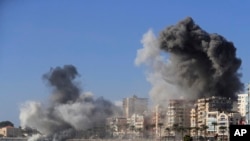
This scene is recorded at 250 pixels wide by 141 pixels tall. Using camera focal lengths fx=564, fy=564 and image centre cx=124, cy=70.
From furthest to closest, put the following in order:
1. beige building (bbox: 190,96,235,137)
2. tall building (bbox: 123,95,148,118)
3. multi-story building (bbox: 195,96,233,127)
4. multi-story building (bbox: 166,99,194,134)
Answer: tall building (bbox: 123,95,148,118), multi-story building (bbox: 166,99,194,134), multi-story building (bbox: 195,96,233,127), beige building (bbox: 190,96,235,137)

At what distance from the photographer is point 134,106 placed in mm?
108438

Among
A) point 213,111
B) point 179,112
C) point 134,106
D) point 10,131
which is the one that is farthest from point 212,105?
point 10,131

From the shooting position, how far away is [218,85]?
77.7 m

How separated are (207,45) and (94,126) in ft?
75.3

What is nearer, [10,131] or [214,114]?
[214,114]

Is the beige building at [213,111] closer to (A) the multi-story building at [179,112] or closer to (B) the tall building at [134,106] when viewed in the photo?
(A) the multi-story building at [179,112]

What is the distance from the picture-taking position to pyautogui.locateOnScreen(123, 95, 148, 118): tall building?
105 meters

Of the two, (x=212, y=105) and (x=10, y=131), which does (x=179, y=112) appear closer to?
(x=212, y=105)

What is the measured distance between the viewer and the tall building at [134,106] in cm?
10548

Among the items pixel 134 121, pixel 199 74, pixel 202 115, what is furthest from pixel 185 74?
pixel 134 121

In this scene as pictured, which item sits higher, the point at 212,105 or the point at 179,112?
the point at 212,105

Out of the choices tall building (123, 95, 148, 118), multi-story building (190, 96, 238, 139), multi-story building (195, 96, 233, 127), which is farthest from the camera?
tall building (123, 95, 148, 118)

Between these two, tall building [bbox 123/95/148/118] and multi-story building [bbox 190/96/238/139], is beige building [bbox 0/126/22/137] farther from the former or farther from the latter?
multi-story building [bbox 190/96/238/139]

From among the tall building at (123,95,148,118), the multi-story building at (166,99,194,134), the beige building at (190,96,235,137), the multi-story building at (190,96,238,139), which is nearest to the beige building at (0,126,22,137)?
the tall building at (123,95,148,118)
